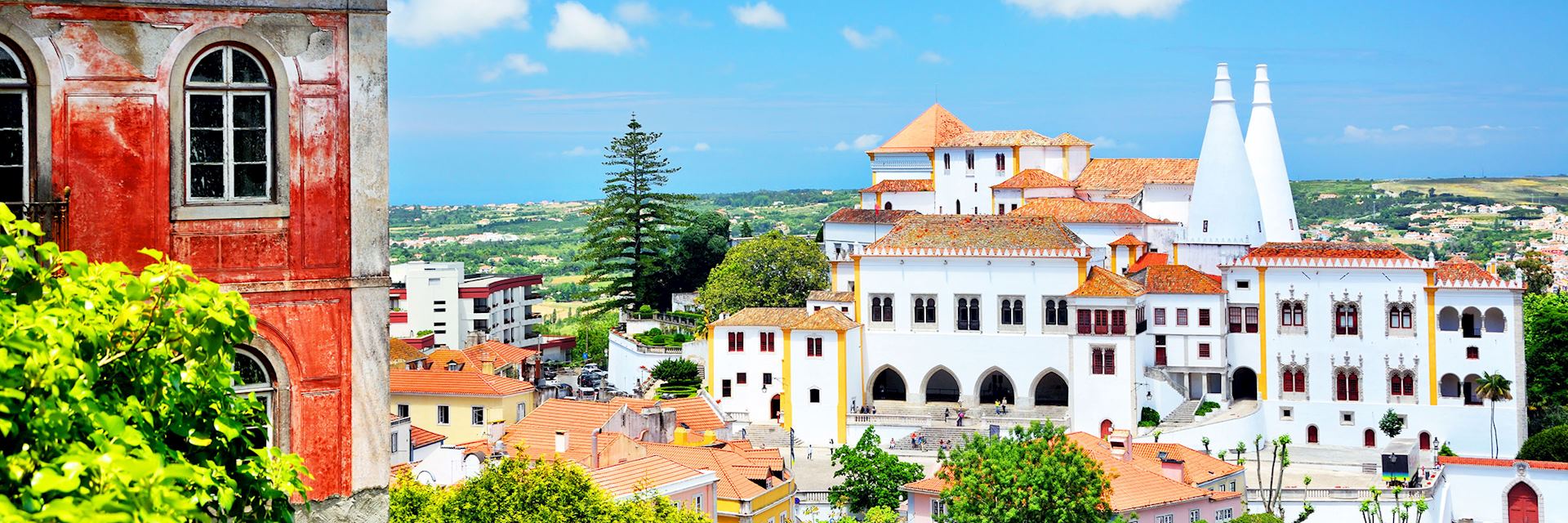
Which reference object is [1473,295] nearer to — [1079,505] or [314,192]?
[1079,505]

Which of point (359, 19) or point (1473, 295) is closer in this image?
point (359, 19)

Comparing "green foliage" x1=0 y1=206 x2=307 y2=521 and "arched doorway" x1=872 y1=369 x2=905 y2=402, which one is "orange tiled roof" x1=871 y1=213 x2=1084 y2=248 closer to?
"arched doorway" x1=872 y1=369 x2=905 y2=402

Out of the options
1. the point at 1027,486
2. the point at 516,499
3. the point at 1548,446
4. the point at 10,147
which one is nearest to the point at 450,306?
the point at 1027,486

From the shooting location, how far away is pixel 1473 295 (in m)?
51.3

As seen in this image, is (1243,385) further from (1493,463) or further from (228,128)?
(228,128)

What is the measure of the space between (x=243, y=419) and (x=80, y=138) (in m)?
2.02

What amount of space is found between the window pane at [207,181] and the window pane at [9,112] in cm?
91

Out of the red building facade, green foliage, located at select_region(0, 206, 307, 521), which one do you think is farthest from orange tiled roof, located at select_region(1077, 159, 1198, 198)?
green foliage, located at select_region(0, 206, 307, 521)

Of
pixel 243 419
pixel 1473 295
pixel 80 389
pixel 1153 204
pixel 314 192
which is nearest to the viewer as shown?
pixel 80 389

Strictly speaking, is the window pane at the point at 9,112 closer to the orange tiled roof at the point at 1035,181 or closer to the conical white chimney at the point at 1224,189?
the conical white chimney at the point at 1224,189

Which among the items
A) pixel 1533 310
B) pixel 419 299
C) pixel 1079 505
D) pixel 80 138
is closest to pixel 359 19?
pixel 80 138

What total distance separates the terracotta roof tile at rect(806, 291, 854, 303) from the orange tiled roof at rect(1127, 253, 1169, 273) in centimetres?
946

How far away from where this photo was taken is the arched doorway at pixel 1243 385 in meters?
54.5

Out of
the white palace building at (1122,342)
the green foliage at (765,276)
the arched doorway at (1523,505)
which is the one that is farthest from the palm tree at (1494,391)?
the green foliage at (765,276)
